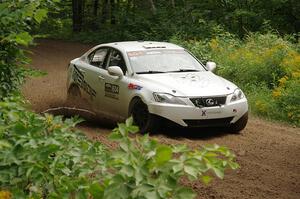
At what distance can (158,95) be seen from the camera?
952 cm

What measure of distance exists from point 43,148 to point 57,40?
1234 inches

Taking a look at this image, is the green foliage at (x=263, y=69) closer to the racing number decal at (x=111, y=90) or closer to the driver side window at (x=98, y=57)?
the driver side window at (x=98, y=57)

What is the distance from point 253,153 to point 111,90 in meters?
3.08

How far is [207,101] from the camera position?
9.52 meters

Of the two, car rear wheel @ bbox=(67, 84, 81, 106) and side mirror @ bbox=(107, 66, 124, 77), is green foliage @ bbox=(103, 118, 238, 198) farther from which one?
car rear wheel @ bbox=(67, 84, 81, 106)

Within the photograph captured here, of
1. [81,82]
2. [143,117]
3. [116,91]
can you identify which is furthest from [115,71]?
[81,82]

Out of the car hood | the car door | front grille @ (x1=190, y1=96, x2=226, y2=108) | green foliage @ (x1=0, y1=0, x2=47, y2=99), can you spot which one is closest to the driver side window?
the car door

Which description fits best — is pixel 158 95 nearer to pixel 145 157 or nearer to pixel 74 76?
pixel 74 76

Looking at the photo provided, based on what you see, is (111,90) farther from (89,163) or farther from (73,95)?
(89,163)

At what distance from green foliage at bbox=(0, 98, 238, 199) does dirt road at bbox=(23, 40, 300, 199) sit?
11.3ft

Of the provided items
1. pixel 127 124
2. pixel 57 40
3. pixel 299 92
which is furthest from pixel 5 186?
pixel 57 40

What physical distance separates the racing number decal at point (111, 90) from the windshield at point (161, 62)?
0.48m

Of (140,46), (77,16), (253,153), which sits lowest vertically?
(77,16)

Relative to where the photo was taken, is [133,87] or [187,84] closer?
[187,84]
